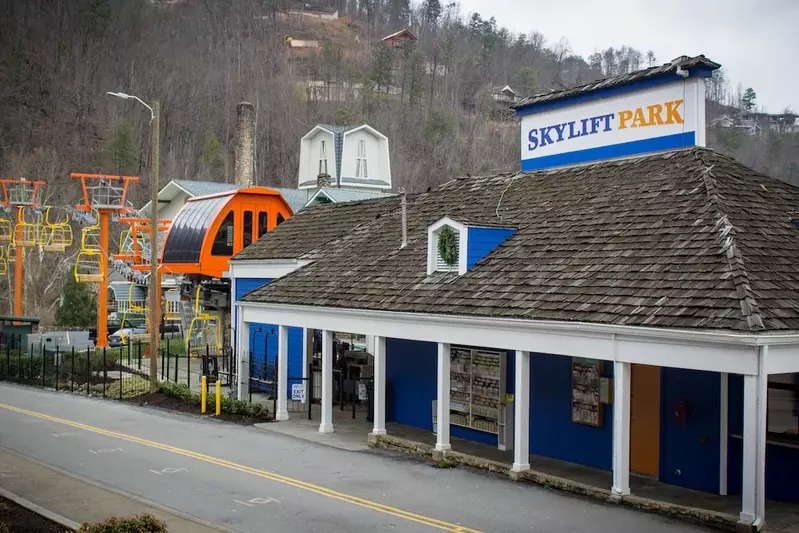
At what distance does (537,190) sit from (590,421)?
6.25 m

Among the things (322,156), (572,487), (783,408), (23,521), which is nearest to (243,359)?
(23,521)

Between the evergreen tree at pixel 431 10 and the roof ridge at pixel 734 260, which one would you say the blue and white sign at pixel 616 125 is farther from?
the evergreen tree at pixel 431 10

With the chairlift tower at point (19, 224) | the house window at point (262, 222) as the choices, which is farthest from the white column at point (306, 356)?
the chairlift tower at point (19, 224)

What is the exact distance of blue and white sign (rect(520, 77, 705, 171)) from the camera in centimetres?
1803

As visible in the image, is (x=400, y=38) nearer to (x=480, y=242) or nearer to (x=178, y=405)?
(x=178, y=405)

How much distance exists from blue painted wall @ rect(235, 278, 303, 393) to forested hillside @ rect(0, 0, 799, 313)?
32889 mm

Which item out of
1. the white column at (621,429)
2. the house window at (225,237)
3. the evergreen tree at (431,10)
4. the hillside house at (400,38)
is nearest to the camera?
the white column at (621,429)

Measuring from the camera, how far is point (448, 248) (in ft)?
59.3

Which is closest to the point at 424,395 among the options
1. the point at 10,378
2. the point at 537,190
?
the point at 537,190

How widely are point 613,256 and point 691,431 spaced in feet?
10.2

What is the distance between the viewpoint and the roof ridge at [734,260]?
11.5 meters

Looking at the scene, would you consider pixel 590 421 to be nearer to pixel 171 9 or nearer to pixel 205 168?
pixel 205 168

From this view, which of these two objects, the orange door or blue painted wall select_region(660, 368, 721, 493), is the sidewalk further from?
blue painted wall select_region(660, 368, 721, 493)

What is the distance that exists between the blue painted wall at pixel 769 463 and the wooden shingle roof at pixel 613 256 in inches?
76.0
